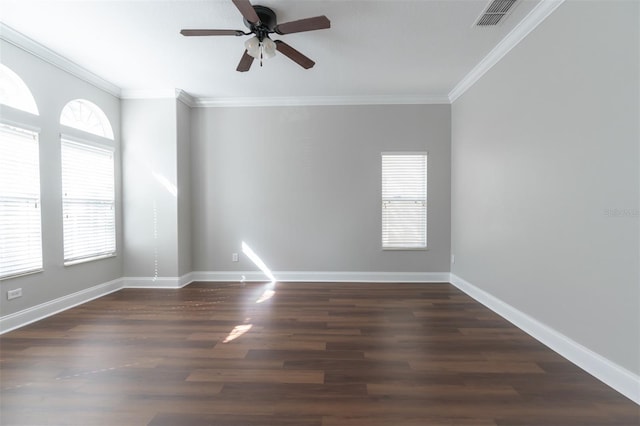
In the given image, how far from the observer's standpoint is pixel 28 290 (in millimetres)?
2920

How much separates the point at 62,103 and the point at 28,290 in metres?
2.09

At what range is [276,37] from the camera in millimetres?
2898

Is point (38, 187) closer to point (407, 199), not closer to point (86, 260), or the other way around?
point (86, 260)

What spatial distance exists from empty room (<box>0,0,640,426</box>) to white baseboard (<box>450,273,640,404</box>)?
2cm

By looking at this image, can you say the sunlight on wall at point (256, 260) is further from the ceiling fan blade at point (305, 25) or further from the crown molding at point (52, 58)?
the ceiling fan blade at point (305, 25)

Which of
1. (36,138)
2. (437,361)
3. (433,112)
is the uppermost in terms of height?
(433,112)

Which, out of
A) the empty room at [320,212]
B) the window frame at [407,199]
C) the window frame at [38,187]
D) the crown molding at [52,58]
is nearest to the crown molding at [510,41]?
the empty room at [320,212]

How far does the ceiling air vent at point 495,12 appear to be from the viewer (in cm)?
234

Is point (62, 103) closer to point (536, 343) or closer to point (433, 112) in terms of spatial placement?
point (433, 112)

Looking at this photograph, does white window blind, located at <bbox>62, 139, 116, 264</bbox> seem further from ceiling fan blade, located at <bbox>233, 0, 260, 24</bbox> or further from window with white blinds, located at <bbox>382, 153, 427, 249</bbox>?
window with white blinds, located at <bbox>382, 153, 427, 249</bbox>

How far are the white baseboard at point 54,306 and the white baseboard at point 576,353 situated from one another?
488 centimetres

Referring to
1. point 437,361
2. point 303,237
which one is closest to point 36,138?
point 303,237

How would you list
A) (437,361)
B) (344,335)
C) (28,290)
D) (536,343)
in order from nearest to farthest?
1. (437,361)
2. (536,343)
3. (344,335)
4. (28,290)

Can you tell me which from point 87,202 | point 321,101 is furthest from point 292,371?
point 321,101
